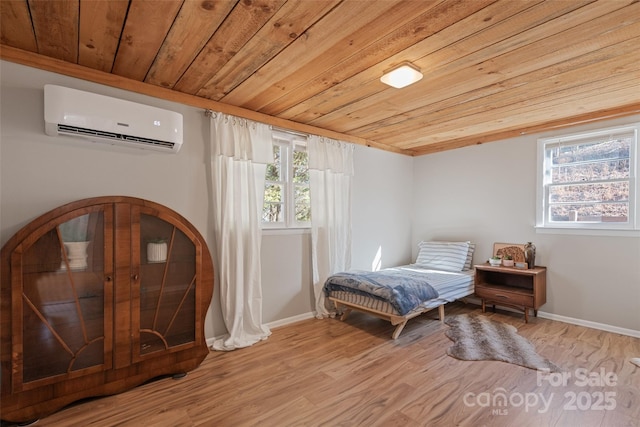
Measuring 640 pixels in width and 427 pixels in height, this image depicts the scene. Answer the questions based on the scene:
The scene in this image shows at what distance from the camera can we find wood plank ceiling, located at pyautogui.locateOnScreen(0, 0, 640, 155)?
1619 mm

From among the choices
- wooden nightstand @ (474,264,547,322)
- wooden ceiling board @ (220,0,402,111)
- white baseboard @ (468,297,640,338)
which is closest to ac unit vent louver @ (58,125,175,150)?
wooden ceiling board @ (220,0,402,111)

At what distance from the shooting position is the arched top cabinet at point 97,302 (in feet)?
5.88

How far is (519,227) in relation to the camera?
3895 mm

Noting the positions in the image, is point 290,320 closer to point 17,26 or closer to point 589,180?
point 17,26

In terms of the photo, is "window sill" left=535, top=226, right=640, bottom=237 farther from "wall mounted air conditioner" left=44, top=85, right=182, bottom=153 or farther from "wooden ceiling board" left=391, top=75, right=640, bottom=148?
"wall mounted air conditioner" left=44, top=85, right=182, bottom=153

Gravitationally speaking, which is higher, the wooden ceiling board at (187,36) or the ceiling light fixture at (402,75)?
the wooden ceiling board at (187,36)

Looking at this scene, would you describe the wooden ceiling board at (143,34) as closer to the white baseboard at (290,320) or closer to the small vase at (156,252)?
the small vase at (156,252)

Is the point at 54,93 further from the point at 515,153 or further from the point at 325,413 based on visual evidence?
the point at 515,153

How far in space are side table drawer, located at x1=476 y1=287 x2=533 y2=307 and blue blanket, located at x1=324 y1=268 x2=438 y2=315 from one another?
32.4 inches

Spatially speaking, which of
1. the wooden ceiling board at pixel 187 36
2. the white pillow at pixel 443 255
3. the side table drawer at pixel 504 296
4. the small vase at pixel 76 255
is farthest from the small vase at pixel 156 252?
the side table drawer at pixel 504 296

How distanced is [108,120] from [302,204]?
2066 millimetres

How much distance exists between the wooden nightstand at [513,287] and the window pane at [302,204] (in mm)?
2239

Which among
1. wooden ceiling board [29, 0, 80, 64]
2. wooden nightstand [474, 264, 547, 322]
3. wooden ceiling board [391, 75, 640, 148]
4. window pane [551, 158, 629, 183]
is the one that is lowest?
wooden nightstand [474, 264, 547, 322]

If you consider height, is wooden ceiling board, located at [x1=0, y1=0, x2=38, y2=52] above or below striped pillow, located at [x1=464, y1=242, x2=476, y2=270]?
above
